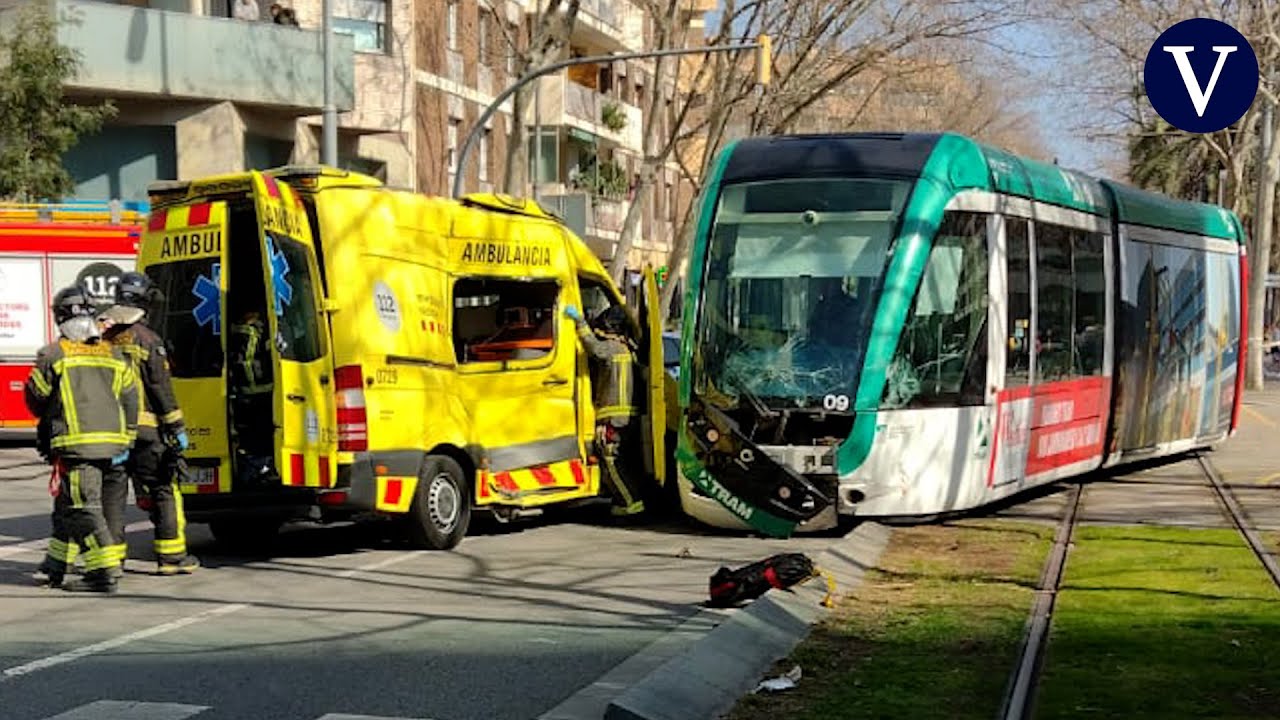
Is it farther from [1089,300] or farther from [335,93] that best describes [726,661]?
[335,93]

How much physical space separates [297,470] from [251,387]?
85 cm

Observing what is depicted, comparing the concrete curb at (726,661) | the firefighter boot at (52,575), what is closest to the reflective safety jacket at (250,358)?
the firefighter boot at (52,575)

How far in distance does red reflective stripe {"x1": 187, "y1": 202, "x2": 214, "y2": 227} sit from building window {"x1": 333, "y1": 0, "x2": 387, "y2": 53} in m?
23.4

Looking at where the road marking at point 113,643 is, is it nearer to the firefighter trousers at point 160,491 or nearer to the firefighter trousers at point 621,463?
the firefighter trousers at point 160,491

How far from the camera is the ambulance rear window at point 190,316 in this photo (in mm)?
11953

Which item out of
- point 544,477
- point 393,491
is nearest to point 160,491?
point 393,491

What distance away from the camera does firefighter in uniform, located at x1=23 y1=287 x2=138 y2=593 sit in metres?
10.3

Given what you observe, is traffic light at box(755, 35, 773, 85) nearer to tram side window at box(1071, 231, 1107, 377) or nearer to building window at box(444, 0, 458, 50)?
tram side window at box(1071, 231, 1107, 377)

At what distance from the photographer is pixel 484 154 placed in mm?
42406

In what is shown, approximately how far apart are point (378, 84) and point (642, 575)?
24973 millimetres

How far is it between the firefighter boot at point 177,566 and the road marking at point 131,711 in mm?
4000

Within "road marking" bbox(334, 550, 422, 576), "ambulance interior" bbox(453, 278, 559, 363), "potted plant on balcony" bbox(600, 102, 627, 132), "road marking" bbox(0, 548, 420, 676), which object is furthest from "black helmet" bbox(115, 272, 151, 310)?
"potted plant on balcony" bbox(600, 102, 627, 132)

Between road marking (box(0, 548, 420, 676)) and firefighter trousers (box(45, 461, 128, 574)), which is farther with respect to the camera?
firefighter trousers (box(45, 461, 128, 574))

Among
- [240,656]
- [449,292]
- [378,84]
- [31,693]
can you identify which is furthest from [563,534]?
[378,84]
